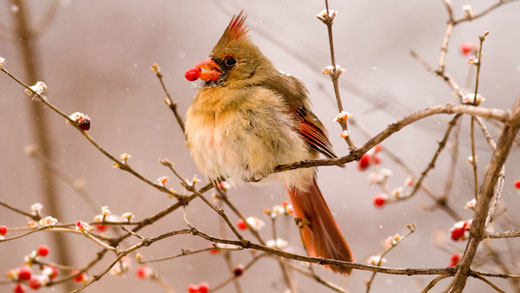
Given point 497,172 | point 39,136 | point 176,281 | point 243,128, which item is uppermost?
point 39,136

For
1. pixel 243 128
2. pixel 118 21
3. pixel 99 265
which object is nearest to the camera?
pixel 243 128

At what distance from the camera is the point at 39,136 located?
362 centimetres

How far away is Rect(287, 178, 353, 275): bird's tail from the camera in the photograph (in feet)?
9.37

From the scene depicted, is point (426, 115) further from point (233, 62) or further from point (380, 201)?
point (233, 62)

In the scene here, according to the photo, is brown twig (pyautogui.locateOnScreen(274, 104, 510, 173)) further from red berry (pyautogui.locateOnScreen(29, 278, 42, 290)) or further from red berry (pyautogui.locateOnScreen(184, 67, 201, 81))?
red berry (pyautogui.locateOnScreen(29, 278, 42, 290))

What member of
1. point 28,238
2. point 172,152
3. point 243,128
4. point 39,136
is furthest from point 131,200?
point 243,128

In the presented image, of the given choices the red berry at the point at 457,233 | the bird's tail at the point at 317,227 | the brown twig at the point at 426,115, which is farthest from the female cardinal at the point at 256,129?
the brown twig at the point at 426,115

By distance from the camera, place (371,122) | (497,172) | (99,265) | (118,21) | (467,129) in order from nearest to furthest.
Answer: (497,172), (467,129), (99,265), (371,122), (118,21)

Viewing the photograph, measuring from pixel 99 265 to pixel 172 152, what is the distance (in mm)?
1204

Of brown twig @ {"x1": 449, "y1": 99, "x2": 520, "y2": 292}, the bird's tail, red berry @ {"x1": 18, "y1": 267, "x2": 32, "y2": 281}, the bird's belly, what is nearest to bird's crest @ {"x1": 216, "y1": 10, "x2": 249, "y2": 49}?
the bird's belly

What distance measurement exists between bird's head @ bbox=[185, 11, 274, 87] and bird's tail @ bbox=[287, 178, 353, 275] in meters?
0.61

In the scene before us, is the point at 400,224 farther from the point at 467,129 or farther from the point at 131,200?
the point at 131,200

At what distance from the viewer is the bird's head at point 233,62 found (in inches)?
114

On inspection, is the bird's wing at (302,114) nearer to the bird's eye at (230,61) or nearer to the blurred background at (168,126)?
the bird's eye at (230,61)
